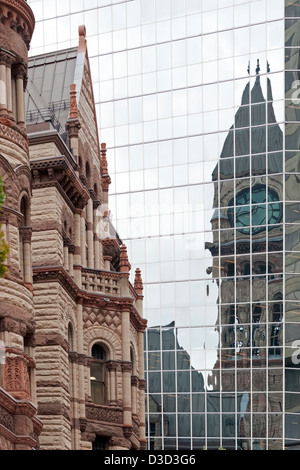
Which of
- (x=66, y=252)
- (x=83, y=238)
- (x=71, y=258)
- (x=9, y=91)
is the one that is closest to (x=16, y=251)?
(x=9, y=91)

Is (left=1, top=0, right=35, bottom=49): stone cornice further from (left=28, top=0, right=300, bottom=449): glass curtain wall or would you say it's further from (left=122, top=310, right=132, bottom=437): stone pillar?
(left=28, top=0, right=300, bottom=449): glass curtain wall

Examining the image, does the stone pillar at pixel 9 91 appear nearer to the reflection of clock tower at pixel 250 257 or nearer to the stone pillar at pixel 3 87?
the stone pillar at pixel 3 87

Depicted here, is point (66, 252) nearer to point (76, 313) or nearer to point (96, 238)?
point (76, 313)

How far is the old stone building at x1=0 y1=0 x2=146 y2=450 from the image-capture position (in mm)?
49531

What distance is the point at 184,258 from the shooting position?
4097 inches

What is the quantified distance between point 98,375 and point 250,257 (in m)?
41.6

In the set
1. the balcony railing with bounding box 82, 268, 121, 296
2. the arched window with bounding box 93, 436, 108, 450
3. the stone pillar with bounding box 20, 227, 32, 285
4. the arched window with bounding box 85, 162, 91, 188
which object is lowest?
the arched window with bounding box 93, 436, 108, 450

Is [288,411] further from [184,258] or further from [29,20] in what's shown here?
[29,20]

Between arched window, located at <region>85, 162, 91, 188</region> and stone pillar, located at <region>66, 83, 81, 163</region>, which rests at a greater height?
stone pillar, located at <region>66, 83, 81, 163</region>

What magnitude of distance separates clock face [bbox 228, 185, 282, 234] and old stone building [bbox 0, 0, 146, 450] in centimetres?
3326

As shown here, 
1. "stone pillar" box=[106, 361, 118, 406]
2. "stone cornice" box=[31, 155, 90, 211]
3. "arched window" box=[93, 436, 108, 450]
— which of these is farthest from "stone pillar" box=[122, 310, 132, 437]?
"stone cornice" box=[31, 155, 90, 211]

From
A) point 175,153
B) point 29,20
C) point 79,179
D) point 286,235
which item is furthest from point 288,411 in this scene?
point 29,20

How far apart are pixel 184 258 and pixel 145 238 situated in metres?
3.61

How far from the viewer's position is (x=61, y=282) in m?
57.8
